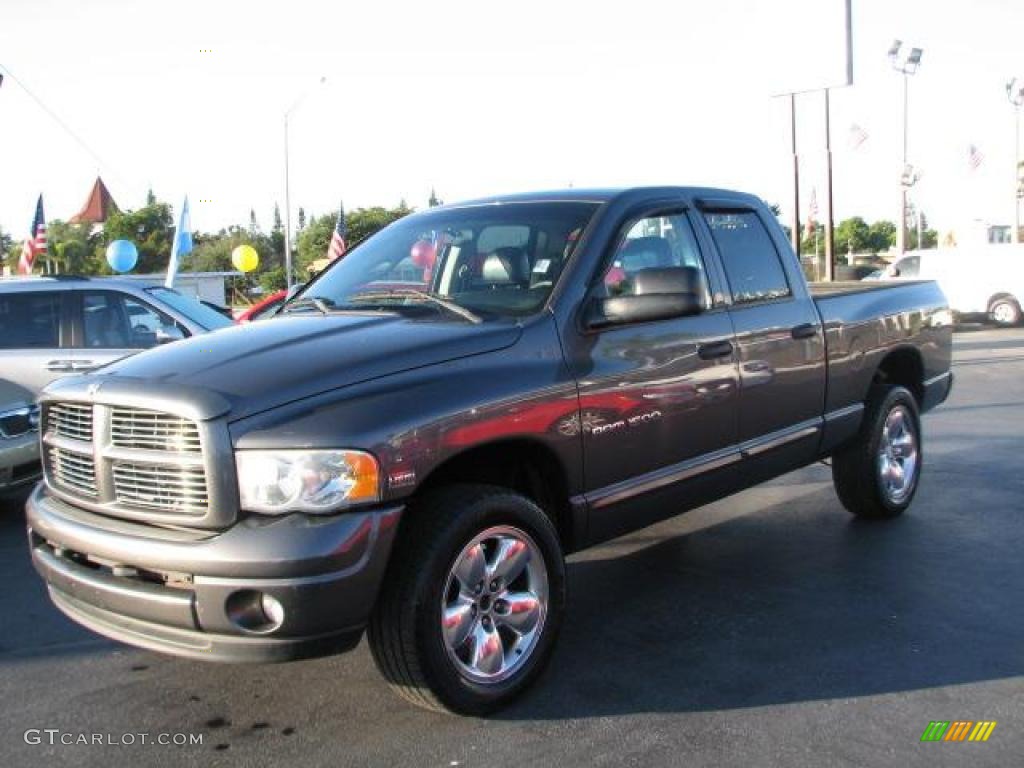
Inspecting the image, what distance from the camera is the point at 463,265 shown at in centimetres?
450

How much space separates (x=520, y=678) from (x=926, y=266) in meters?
22.8

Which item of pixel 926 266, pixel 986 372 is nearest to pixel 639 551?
pixel 986 372

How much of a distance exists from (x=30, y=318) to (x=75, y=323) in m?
0.40

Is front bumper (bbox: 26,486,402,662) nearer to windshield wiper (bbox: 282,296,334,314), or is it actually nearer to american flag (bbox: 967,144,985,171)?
windshield wiper (bbox: 282,296,334,314)

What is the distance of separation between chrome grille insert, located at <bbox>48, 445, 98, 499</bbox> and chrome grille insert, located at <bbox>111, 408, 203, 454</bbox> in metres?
0.20

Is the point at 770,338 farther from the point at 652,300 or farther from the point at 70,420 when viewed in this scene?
the point at 70,420

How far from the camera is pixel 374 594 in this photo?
322cm

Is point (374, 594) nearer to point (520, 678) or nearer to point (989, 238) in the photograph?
point (520, 678)

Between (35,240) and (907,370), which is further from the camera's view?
(35,240)

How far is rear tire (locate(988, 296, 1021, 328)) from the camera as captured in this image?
2269 cm

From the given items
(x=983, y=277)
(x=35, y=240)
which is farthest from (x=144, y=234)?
(x=983, y=277)

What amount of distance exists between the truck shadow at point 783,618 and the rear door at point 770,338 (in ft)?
2.24

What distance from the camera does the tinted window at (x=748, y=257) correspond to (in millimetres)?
4969

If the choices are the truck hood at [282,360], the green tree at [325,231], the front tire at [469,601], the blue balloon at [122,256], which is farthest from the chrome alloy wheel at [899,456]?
the green tree at [325,231]
